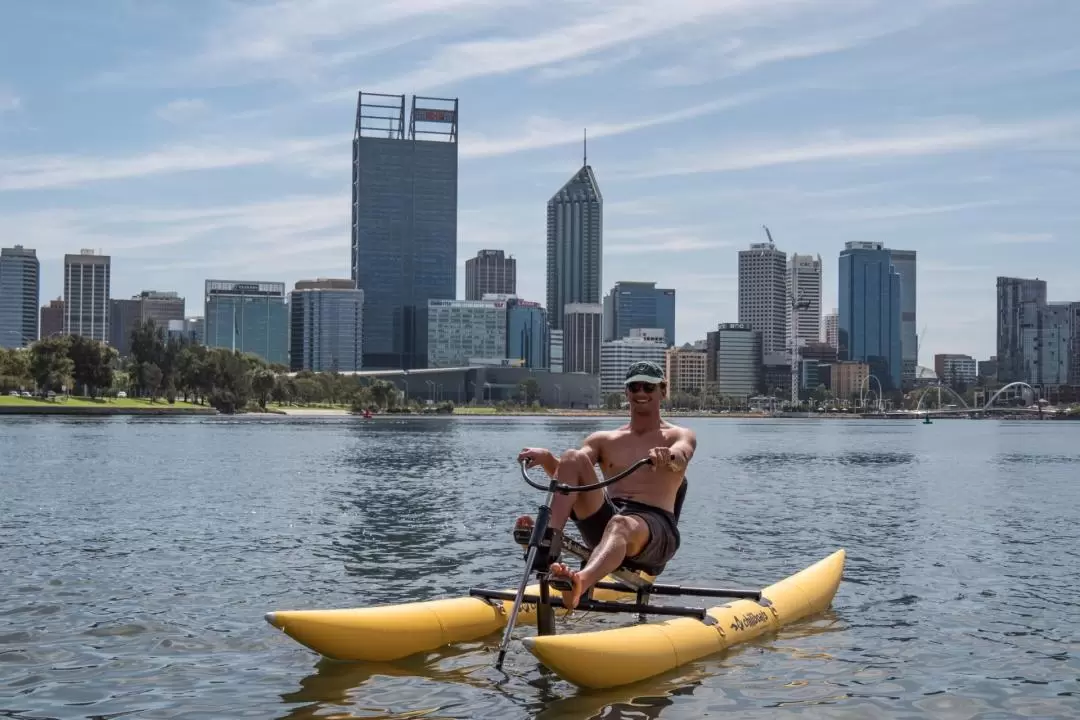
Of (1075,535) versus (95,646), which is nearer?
(95,646)

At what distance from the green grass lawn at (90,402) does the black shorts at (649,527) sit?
152m

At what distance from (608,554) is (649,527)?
0.92 meters

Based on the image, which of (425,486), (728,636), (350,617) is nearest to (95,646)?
(350,617)

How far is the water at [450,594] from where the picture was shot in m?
11.8

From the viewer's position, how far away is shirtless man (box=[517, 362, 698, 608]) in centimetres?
1212

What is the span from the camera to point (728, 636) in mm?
13586

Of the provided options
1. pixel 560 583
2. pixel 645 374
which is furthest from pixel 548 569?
pixel 645 374

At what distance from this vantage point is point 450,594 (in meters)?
17.8

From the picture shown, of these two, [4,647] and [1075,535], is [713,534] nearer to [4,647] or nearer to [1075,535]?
[1075,535]

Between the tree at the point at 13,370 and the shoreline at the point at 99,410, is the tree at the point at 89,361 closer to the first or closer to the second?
the shoreline at the point at 99,410

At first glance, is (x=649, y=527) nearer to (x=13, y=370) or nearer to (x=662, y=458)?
(x=662, y=458)

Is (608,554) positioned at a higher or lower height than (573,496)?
lower

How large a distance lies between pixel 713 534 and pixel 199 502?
661 inches

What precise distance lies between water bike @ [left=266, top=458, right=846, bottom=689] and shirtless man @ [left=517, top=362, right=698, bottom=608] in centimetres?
25
